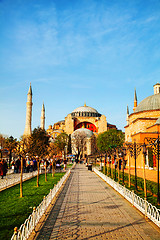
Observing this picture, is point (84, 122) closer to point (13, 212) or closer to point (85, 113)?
point (85, 113)

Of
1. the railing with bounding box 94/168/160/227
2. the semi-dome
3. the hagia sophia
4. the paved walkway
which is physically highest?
the semi-dome

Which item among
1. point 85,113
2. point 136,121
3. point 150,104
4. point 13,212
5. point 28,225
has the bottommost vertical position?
point 13,212

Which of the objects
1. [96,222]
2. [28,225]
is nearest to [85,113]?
[96,222]

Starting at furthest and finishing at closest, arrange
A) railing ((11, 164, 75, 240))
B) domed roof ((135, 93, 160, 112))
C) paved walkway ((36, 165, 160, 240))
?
domed roof ((135, 93, 160, 112)) < paved walkway ((36, 165, 160, 240)) < railing ((11, 164, 75, 240))

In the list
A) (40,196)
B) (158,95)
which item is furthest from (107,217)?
(158,95)

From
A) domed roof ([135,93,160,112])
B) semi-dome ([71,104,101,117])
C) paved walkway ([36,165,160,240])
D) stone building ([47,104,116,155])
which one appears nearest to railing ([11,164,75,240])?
paved walkway ([36,165,160,240])

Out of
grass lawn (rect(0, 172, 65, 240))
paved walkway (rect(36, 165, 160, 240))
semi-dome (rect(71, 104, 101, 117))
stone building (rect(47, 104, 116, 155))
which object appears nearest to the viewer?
paved walkway (rect(36, 165, 160, 240))

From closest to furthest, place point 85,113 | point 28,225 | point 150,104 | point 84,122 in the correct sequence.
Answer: point 28,225 < point 150,104 < point 84,122 < point 85,113

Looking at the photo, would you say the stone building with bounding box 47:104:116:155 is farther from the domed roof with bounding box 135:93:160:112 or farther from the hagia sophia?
the domed roof with bounding box 135:93:160:112

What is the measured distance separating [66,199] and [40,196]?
3.66ft

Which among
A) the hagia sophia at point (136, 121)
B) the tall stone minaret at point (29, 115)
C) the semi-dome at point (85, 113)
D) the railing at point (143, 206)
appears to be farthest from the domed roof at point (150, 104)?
the semi-dome at point (85, 113)

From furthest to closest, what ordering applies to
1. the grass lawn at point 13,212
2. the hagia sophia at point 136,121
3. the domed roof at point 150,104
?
the domed roof at point 150,104 < the hagia sophia at point 136,121 < the grass lawn at point 13,212

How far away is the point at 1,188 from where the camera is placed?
10852 mm

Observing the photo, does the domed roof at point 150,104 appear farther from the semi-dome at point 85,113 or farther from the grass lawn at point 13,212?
the semi-dome at point 85,113
